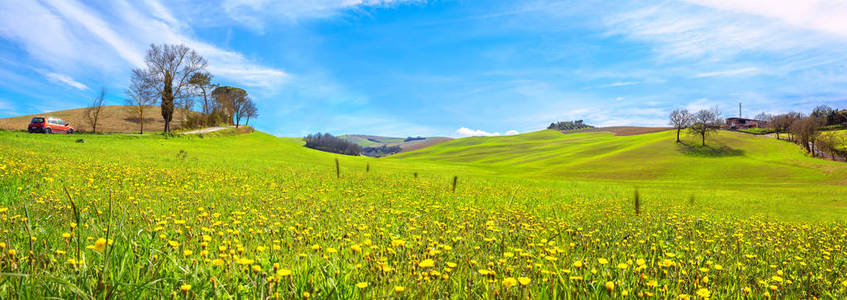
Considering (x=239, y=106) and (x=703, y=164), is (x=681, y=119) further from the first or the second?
(x=239, y=106)

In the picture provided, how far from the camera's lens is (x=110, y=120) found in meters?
62.8

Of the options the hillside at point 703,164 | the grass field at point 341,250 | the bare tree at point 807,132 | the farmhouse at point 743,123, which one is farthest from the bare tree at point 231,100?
the farmhouse at point 743,123

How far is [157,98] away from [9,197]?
5367 centimetres

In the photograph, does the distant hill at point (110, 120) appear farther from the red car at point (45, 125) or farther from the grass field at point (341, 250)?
the grass field at point (341, 250)

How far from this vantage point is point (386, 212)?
262 inches

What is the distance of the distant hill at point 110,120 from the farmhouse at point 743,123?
17726 centimetres

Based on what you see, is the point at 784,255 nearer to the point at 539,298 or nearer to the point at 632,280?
the point at 632,280

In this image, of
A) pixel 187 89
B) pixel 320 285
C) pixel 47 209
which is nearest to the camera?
pixel 320 285

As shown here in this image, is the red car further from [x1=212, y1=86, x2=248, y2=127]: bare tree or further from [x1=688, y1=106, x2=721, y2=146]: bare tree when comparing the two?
[x1=688, y1=106, x2=721, y2=146]: bare tree

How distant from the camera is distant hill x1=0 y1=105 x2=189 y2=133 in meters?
57.8

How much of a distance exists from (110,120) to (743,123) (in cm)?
19517

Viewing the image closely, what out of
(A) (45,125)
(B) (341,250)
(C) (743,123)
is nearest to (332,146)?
(A) (45,125)

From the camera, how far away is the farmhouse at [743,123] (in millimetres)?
131250

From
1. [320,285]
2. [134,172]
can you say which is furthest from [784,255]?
[134,172]
